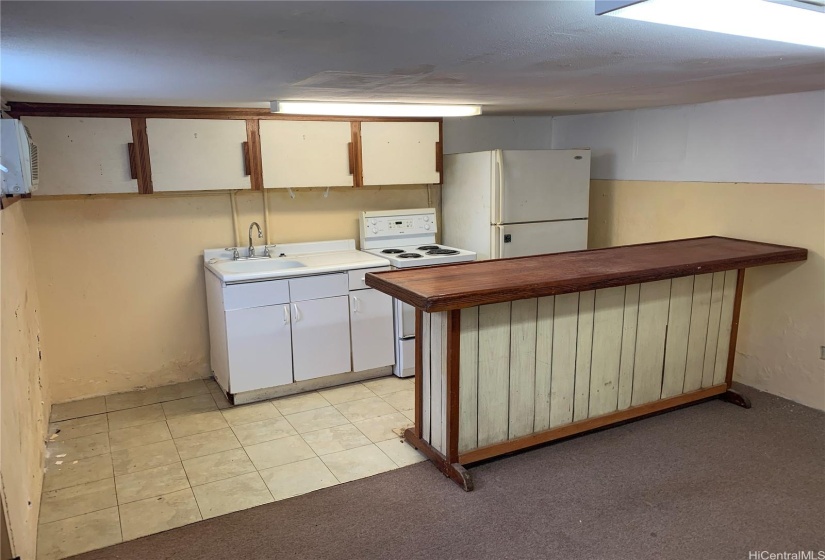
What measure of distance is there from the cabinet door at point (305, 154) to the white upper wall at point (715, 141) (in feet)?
7.17

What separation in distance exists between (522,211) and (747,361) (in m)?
1.88

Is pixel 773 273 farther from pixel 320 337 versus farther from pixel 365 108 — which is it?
pixel 320 337

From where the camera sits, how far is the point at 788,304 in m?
3.72

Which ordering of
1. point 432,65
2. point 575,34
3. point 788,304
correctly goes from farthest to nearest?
point 788,304
point 432,65
point 575,34

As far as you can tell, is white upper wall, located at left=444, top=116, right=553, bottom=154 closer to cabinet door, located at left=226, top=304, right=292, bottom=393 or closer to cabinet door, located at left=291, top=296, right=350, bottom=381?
cabinet door, located at left=291, top=296, right=350, bottom=381

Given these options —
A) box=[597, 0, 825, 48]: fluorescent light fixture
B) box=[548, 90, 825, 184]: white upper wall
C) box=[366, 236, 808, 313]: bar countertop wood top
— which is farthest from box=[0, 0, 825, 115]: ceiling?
box=[366, 236, 808, 313]: bar countertop wood top

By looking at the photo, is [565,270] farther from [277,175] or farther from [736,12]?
[277,175]

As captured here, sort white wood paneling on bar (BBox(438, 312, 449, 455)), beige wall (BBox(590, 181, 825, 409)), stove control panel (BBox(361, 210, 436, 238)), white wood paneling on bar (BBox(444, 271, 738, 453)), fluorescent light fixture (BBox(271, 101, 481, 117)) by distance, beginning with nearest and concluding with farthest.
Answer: white wood paneling on bar (BBox(438, 312, 449, 455)) → white wood paneling on bar (BBox(444, 271, 738, 453)) → fluorescent light fixture (BBox(271, 101, 481, 117)) → beige wall (BBox(590, 181, 825, 409)) → stove control panel (BBox(361, 210, 436, 238))

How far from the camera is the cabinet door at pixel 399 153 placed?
4.37 metres

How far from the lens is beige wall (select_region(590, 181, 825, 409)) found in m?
3.56

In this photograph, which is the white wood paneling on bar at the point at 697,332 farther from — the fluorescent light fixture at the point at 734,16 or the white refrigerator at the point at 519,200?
the fluorescent light fixture at the point at 734,16

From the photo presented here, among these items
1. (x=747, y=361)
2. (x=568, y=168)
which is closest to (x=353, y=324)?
(x=568, y=168)

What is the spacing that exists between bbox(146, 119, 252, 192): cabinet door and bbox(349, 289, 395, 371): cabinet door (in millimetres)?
1137

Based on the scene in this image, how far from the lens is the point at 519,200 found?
4352 mm
